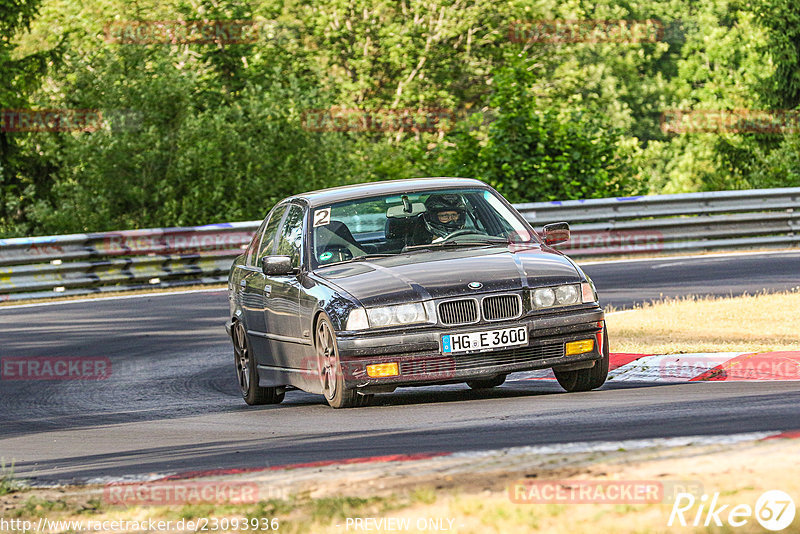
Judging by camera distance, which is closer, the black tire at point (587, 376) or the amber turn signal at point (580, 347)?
the amber turn signal at point (580, 347)

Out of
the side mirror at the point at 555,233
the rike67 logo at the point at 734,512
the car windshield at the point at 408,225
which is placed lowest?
the side mirror at the point at 555,233

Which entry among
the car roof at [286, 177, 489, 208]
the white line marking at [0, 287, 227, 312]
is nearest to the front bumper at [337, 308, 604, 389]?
the car roof at [286, 177, 489, 208]

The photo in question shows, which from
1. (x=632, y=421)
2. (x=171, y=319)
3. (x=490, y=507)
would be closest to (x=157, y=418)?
(x=632, y=421)

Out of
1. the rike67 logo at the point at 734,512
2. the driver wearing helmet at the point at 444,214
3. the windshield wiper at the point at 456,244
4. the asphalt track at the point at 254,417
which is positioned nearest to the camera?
the rike67 logo at the point at 734,512

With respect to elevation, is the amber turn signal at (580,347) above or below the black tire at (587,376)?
above

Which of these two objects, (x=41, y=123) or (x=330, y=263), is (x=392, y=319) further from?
(x=41, y=123)

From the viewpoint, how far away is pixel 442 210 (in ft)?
32.7

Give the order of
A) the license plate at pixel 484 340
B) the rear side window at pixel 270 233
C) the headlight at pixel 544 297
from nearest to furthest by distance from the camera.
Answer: the license plate at pixel 484 340
the headlight at pixel 544 297
the rear side window at pixel 270 233

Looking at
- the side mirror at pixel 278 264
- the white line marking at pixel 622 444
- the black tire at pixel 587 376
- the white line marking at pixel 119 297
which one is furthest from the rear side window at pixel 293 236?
the white line marking at pixel 119 297

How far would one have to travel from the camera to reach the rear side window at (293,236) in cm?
1006

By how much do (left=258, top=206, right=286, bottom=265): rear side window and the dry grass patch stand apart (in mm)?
3026

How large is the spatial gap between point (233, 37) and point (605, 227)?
61.1ft

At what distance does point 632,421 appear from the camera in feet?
23.1

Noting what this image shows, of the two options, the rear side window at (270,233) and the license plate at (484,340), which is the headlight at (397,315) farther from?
the rear side window at (270,233)
